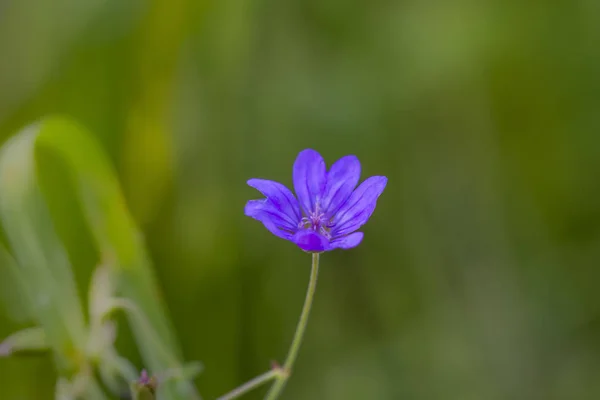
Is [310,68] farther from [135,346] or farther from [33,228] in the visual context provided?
[33,228]

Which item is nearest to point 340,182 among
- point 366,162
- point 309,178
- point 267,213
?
point 309,178

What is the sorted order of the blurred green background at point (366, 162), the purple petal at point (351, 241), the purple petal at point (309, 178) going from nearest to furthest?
the purple petal at point (351, 241) < the purple petal at point (309, 178) < the blurred green background at point (366, 162)

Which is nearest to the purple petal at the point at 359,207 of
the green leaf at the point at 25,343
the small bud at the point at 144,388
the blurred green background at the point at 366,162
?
the small bud at the point at 144,388

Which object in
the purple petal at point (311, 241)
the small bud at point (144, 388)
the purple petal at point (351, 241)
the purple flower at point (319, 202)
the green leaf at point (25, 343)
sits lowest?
the small bud at point (144, 388)

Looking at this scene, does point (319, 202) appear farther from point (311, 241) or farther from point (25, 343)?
point (25, 343)

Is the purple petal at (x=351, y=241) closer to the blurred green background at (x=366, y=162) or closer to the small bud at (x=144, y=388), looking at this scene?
the small bud at (x=144, y=388)

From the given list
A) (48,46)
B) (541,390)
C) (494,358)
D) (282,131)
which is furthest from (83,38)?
(541,390)
